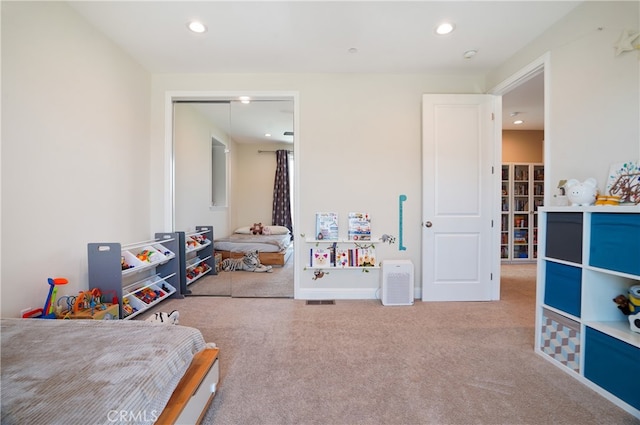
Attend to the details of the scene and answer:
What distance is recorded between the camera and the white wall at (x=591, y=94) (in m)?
1.58

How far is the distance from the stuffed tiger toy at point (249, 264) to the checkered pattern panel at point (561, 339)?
3.04 m

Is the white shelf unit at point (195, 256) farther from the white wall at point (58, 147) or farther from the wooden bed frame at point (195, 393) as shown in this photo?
the wooden bed frame at point (195, 393)

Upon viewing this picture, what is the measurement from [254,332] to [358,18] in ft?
8.82

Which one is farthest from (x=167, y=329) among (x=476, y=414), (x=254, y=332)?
(x=476, y=414)

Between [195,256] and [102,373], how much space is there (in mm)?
2686

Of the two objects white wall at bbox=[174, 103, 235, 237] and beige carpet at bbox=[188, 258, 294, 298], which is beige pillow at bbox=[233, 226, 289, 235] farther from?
beige carpet at bbox=[188, 258, 294, 298]

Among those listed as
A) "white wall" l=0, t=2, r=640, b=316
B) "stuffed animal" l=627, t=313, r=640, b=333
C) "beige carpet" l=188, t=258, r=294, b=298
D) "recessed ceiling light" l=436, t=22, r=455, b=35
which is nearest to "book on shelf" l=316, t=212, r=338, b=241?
"white wall" l=0, t=2, r=640, b=316

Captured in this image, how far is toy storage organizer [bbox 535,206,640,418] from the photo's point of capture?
4.44 feet

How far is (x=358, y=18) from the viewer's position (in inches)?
82.0

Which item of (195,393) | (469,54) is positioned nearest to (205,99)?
(469,54)

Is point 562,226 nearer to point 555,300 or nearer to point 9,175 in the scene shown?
point 555,300

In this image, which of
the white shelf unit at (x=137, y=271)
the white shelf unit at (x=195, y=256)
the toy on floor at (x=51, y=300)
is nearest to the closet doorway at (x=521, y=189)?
the white shelf unit at (x=195, y=256)

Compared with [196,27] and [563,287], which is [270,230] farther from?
[563,287]

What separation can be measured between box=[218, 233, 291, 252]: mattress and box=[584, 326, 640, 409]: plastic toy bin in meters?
3.06
